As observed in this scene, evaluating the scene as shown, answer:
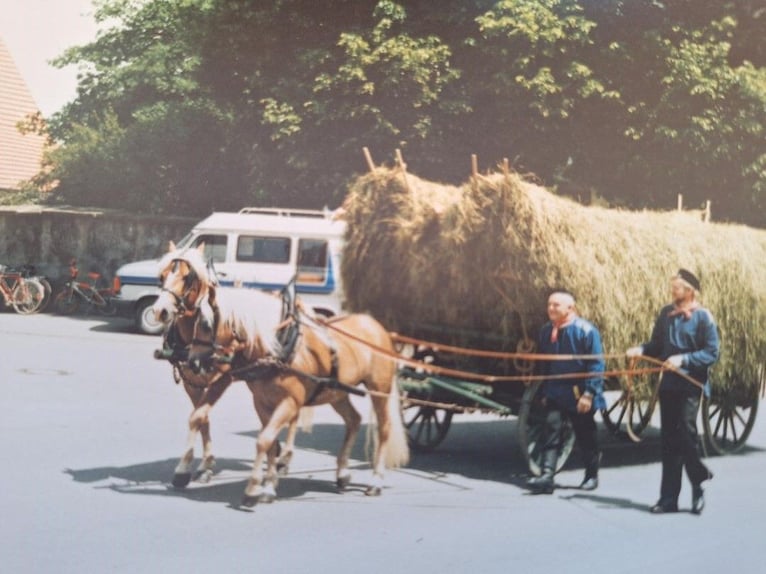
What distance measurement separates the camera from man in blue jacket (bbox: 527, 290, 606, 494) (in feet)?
26.2

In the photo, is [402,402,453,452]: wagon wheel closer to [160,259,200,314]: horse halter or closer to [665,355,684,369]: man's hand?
[665,355,684,369]: man's hand

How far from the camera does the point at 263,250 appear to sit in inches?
687

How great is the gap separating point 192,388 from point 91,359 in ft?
22.9

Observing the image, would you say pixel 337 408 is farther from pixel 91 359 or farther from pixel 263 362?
pixel 91 359

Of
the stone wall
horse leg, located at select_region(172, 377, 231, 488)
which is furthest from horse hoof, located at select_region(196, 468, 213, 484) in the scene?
A: the stone wall

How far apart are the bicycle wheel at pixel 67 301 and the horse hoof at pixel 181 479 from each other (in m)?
13.7

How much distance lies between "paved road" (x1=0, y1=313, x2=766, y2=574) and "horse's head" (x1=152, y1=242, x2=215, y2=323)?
1329 millimetres

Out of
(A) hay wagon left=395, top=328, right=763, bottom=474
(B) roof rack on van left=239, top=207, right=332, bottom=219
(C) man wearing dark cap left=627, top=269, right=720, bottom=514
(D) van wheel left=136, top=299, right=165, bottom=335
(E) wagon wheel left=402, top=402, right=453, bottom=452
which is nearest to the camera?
(C) man wearing dark cap left=627, top=269, right=720, bottom=514

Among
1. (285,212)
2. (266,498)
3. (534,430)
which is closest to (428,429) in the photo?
(534,430)

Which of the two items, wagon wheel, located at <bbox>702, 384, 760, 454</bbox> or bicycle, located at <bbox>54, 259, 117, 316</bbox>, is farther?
bicycle, located at <bbox>54, 259, 117, 316</bbox>

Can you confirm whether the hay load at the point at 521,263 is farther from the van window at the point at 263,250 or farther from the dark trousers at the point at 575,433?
the van window at the point at 263,250

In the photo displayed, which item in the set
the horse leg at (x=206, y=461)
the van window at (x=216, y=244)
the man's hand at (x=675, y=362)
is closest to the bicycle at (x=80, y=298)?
the van window at (x=216, y=244)

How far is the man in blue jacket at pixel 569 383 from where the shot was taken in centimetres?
798

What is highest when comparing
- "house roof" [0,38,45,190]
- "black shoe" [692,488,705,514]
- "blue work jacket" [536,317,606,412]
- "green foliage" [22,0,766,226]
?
"green foliage" [22,0,766,226]
